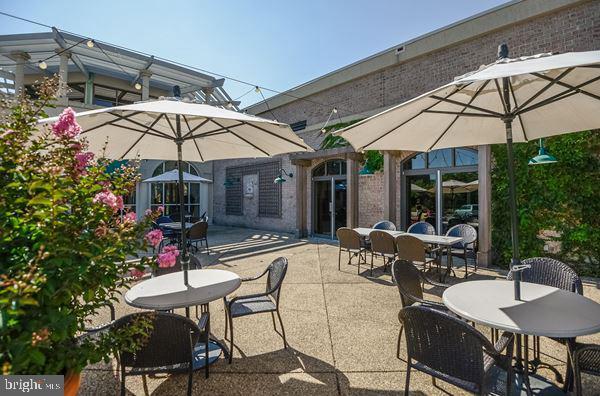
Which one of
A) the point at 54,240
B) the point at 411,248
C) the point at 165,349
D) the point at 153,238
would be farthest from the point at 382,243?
the point at 54,240

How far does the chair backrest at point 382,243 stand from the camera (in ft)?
17.8

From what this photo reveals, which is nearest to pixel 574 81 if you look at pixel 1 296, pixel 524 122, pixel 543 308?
pixel 524 122

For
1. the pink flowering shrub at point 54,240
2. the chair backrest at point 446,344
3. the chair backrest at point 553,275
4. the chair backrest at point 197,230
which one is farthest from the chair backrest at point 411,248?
the chair backrest at point 197,230

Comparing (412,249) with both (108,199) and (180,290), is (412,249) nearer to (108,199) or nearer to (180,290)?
(180,290)

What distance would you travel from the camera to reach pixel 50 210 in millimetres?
1271

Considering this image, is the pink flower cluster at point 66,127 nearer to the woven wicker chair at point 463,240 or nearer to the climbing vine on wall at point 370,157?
the woven wicker chair at point 463,240

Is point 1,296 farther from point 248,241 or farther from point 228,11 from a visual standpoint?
point 248,241

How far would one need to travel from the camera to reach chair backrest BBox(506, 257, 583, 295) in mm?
2631

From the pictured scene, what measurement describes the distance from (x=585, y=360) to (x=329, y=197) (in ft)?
28.4

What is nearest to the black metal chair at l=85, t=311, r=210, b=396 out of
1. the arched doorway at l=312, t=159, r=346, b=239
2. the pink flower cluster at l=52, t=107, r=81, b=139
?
the pink flower cluster at l=52, t=107, r=81, b=139

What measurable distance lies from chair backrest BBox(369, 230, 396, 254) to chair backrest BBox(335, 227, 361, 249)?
362 millimetres

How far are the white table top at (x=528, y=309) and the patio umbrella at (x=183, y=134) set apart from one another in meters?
2.14

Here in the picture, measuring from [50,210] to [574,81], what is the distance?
3699 millimetres

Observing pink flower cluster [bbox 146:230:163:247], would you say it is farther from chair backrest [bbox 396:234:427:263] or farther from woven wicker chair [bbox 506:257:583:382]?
chair backrest [bbox 396:234:427:263]
